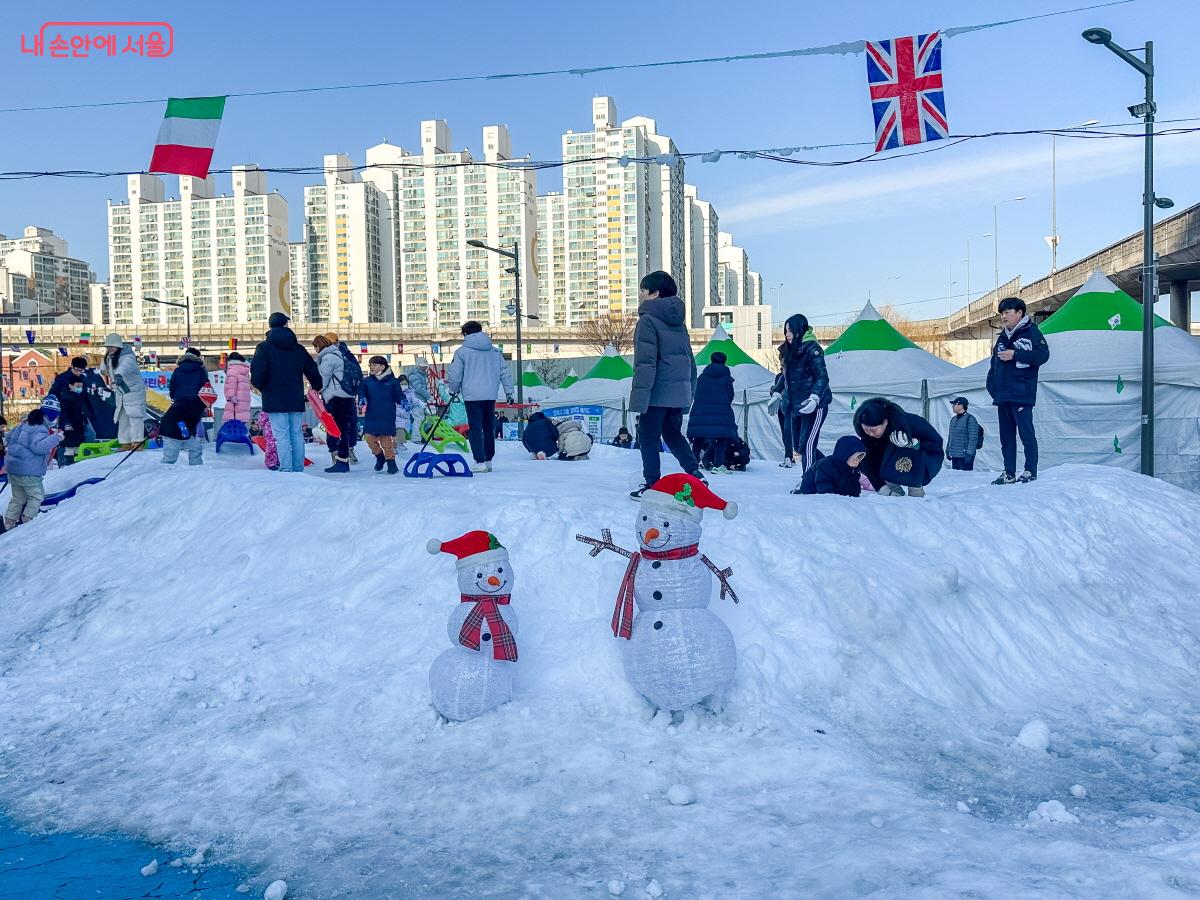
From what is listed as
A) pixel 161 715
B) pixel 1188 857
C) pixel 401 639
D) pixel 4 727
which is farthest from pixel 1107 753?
pixel 4 727

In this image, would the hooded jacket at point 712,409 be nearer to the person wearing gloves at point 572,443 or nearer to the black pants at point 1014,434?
the person wearing gloves at point 572,443

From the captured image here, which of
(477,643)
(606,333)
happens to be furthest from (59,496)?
(606,333)

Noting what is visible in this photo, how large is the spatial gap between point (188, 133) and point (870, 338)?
1304 cm

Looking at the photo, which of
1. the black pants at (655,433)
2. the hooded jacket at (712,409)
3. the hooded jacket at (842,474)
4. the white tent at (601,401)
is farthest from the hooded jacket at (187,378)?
the white tent at (601,401)

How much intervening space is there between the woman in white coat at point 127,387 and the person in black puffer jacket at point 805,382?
7.77m

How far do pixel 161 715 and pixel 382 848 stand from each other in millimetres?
1922

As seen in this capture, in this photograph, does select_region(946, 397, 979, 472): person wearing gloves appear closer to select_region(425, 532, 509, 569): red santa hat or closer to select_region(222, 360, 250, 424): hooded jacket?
select_region(222, 360, 250, 424): hooded jacket

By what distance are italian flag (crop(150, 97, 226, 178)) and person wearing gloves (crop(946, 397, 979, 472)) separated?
1106 centimetres

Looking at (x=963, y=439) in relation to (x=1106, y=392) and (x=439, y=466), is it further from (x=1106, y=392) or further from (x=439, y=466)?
(x=439, y=466)

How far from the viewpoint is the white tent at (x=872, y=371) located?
54.6ft

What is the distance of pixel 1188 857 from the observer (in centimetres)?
282

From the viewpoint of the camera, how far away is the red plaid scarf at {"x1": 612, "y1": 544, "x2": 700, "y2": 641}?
416cm

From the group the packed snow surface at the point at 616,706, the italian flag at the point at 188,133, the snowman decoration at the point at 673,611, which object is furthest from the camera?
the italian flag at the point at 188,133

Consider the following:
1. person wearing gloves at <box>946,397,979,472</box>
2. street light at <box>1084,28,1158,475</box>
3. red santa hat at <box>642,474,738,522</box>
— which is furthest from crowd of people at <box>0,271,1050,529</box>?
street light at <box>1084,28,1158,475</box>
